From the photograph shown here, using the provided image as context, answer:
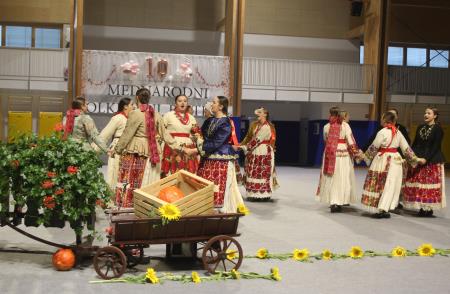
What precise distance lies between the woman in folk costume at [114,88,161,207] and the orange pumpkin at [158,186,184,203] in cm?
160

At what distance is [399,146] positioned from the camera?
9.14m

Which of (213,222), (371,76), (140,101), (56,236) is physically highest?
(371,76)

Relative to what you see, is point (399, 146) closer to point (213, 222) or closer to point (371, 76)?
point (213, 222)

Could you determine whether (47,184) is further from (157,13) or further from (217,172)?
(157,13)

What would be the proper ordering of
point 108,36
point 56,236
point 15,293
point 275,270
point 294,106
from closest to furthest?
point 15,293
point 275,270
point 56,236
point 108,36
point 294,106

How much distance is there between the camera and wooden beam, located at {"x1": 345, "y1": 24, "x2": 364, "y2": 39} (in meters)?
21.0

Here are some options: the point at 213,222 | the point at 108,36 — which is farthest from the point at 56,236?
the point at 108,36

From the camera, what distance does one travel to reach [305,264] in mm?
5887

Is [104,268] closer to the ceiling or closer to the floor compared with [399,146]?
closer to the floor

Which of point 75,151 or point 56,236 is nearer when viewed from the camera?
point 75,151

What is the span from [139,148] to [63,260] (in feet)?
7.07

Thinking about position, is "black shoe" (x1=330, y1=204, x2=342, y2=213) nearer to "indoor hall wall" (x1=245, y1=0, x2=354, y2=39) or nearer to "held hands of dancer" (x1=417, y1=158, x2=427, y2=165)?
"held hands of dancer" (x1=417, y1=158, x2=427, y2=165)

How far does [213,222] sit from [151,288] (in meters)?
0.80

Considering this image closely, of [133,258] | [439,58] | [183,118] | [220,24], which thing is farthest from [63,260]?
[439,58]
